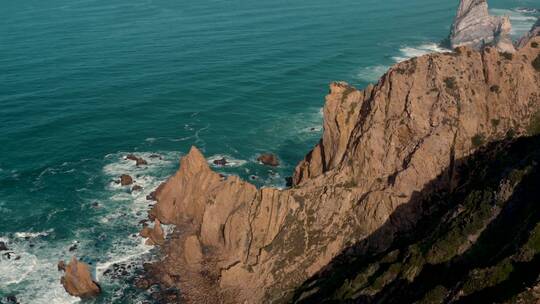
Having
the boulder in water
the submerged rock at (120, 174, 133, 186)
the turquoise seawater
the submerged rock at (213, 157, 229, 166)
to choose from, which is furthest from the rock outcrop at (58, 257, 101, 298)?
the submerged rock at (213, 157, 229, 166)

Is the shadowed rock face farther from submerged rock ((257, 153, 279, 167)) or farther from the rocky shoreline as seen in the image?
submerged rock ((257, 153, 279, 167))

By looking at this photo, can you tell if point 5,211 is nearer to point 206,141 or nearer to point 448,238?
point 206,141

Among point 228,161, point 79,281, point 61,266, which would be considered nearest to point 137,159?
point 228,161

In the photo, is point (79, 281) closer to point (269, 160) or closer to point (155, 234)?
point (155, 234)

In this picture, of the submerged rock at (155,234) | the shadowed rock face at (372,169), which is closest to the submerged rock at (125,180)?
the submerged rock at (155,234)

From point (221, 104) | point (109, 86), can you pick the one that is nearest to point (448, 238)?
point (221, 104)
